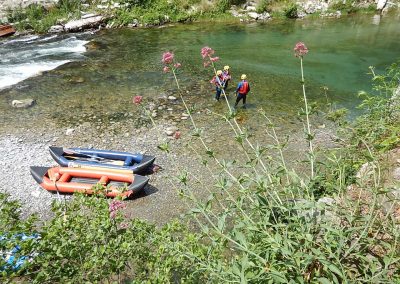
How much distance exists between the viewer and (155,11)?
1064 inches

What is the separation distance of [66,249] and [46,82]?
14.1 metres

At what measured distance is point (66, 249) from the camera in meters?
3.45

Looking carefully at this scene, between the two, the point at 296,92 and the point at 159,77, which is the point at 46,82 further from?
the point at 296,92

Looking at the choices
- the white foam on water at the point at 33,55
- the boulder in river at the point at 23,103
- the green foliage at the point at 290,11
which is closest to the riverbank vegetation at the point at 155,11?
the green foliage at the point at 290,11

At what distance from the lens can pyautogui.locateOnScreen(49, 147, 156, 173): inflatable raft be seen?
9.23 meters

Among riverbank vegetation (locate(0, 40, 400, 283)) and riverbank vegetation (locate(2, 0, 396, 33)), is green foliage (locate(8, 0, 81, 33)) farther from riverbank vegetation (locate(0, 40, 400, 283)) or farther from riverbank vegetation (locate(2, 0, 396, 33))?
riverbank vegetation (locate(0, 40, 400, 283))

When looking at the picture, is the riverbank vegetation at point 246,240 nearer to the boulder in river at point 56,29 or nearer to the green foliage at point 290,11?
the boulder in river at point 56,29

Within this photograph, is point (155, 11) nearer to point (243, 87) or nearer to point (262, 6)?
point (262, 6)

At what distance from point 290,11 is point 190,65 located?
13963 mm

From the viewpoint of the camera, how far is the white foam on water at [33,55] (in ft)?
54.6

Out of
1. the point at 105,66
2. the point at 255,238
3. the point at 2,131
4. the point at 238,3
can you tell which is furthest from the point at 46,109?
the point at 238,3

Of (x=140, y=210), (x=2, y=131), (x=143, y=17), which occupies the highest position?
(x=143, y=17)

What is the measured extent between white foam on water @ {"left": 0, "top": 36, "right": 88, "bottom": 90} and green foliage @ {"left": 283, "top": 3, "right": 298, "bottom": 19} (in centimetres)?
1588

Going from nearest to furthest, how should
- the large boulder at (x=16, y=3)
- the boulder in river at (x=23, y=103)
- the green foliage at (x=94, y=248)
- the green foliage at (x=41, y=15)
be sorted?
the green foliage at (x=94, y=248)
the boulder in river at (x=23, y=103)
the green foliage at (x=41, y=15)
the large boulder at (x=16, y=3)
